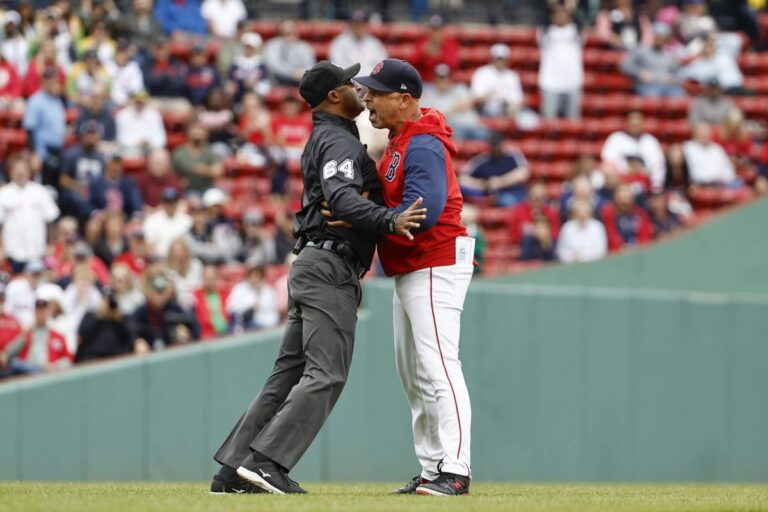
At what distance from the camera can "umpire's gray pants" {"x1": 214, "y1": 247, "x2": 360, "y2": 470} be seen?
20.8 feet

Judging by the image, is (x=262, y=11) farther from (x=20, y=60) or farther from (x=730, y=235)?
(x=730, y=235)

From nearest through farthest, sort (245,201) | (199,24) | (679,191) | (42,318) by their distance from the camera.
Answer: (42,318)
(245,201)
(679,191)
(199,24)

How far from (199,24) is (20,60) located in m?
2.86

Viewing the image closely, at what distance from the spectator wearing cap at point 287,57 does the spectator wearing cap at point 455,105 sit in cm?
148

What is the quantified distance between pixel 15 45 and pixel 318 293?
943 cm

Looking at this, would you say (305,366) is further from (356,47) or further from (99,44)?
(356,47)

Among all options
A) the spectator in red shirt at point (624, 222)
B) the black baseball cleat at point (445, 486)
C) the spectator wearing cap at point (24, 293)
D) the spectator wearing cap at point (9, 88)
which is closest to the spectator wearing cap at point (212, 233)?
the spectator wearing cap at point (24, 293)

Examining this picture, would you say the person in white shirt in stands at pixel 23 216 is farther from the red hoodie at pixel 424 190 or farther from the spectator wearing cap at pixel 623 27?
the spectator wearing cap at pixel 623 27

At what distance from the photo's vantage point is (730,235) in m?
12.8

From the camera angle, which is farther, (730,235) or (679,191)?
(679,191)

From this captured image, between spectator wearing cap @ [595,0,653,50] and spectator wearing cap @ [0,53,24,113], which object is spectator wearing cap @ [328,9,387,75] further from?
spectator wearing cap @ [0,53,24,113]

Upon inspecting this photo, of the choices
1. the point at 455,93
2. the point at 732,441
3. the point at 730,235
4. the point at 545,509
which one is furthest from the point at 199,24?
the point at 545,509

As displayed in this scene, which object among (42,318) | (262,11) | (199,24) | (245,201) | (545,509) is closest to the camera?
(545,509)

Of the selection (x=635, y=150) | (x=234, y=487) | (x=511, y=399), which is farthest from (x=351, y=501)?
(x=635, y=150)
